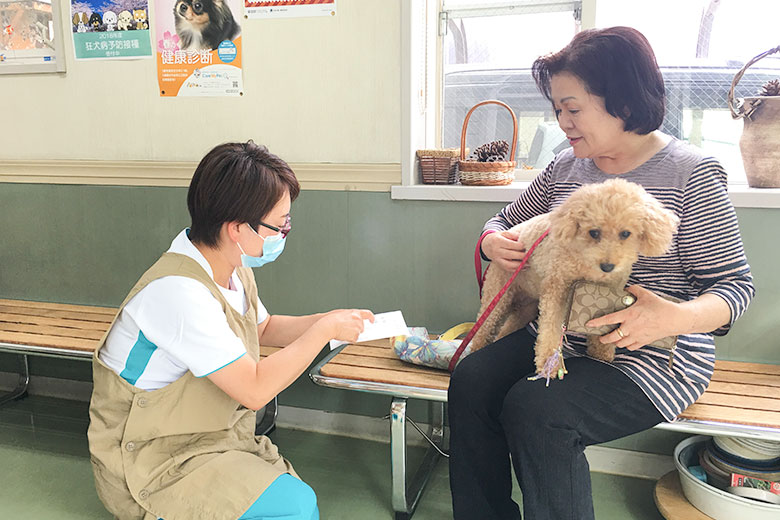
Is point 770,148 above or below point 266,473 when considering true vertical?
above

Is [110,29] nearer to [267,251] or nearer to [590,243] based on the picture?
[267,251]

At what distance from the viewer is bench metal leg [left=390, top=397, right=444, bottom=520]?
2.12m

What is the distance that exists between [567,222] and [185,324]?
0.98 metres

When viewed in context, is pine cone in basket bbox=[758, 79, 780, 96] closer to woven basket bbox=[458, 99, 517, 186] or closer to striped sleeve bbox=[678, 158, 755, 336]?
striped sleeve bbox=[678, 158, 755, 336]

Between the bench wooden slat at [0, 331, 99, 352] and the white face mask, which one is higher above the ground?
the white face mask

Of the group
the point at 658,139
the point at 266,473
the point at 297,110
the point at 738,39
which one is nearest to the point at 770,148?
the point at 738,39

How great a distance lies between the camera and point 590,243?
5.34ft

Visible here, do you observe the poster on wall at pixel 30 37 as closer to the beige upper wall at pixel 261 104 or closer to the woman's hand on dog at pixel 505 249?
the beige upper wall at pixel 261 104

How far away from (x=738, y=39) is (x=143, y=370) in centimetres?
241

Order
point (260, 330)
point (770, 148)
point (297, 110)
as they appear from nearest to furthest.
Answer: point (260, 330)
point (770, 148)
point (297, 110)

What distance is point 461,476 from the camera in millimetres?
1907

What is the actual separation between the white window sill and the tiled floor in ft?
3.61

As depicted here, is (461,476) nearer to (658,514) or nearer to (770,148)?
(658,514)

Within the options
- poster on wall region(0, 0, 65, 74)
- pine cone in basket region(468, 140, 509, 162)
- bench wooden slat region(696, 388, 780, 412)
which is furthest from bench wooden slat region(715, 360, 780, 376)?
poster on wall region(0, 0, 65, 74)
